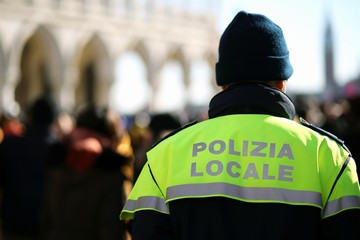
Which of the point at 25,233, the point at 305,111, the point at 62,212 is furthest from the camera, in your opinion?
the point at 305,111

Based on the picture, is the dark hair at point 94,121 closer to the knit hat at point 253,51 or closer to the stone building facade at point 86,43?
the knit hat at point 253,51

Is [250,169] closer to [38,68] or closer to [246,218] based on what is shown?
[246,218]

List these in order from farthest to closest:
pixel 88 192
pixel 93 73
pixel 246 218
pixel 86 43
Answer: pixel 93 73, pixel 86 43, pixel 88 192, pixel 246 218

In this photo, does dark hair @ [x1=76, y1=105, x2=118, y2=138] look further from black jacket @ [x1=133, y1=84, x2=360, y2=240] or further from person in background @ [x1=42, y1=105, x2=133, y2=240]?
black jacket @ [x1=133, y1=84, x2=360, y2=240]

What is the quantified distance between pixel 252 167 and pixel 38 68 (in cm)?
2850

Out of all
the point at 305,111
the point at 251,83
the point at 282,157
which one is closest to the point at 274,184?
the point at 282,157

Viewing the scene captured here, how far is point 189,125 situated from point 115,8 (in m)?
27.4

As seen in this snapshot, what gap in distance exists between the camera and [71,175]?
389cm

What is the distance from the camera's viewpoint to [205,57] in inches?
1313

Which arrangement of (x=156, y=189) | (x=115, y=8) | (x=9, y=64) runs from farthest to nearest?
(x=115, y=8) → (x=9, y=64) → (x=156, y=189)

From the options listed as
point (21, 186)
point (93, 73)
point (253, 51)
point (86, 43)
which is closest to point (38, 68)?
point (86, 43)

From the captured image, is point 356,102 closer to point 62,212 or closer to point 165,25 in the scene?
point 62,212

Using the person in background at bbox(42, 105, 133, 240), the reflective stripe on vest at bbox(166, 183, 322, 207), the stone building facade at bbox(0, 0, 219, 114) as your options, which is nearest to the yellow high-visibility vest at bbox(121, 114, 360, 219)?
the reflective stripe on vest at bbox(166, 183, 322, 207)

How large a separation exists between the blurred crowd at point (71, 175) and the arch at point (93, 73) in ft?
73.1
